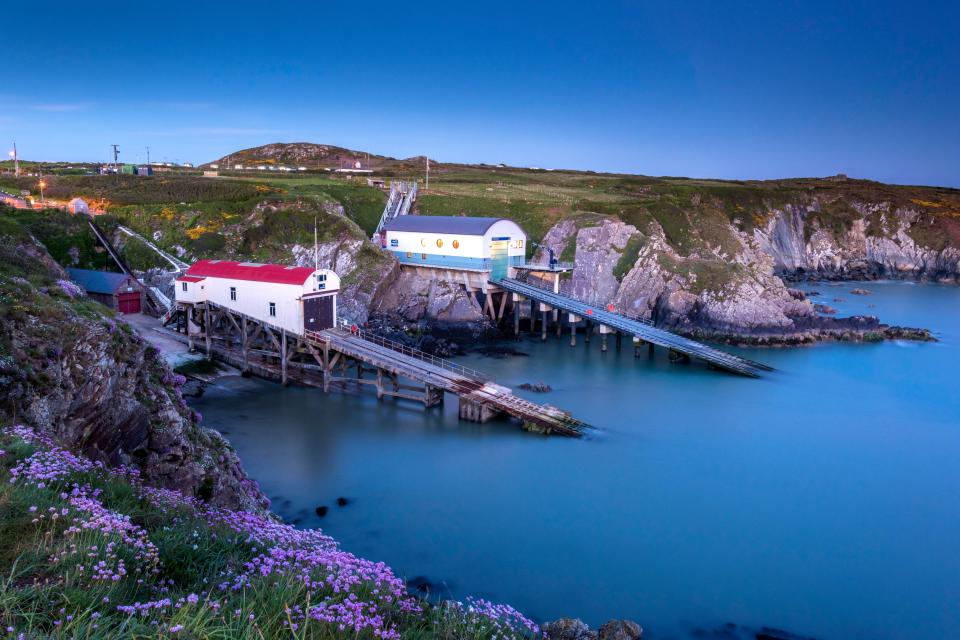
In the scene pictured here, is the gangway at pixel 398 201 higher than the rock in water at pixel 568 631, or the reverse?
Result: the gangway at pixel 398 201

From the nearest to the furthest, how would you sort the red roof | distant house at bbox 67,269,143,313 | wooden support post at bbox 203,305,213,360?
the red roof, wooden support post at bbox 203,305,213,360, distant house at bbox 67,269,143,313

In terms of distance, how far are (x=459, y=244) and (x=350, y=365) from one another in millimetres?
13983

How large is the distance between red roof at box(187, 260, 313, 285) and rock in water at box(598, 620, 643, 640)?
71.6ft

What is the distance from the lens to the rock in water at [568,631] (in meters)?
12.0

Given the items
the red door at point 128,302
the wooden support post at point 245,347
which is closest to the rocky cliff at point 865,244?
the wooden support post at point 245,347

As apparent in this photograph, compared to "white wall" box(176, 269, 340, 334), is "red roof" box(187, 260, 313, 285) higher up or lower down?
higher up

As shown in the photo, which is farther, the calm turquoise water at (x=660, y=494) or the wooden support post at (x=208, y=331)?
the wooden support post at (x=208, y=331)

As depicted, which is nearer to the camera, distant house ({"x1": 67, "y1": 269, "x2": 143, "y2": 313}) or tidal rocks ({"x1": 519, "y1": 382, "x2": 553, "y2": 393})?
tidal rocks ({"x1": 519, "y1": 382, "x2": 553, "y2": 393})

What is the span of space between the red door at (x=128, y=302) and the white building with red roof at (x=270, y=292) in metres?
4.90

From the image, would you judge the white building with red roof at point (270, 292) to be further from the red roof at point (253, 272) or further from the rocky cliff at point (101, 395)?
the rocky cliff at point (101, 395)

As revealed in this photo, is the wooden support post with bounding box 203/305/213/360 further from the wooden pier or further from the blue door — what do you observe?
the blue door

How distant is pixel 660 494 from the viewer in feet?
71.4

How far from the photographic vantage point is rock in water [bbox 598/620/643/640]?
1310 centimetres

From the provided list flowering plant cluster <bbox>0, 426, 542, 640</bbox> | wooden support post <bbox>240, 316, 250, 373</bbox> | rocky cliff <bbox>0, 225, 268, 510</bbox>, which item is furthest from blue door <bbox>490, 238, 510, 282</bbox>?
flowering plant cluster <bbox>0, 426, 542, 640</bbox>
